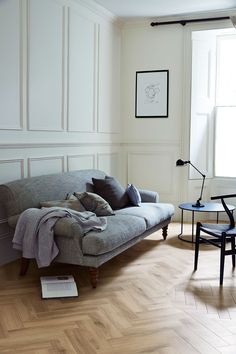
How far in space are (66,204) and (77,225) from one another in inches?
23.0

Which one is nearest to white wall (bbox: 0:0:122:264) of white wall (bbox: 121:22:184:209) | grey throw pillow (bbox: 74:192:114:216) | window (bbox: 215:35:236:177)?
white wall (bbox: 121:22:184:209)

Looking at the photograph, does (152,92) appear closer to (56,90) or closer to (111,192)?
(56,90)

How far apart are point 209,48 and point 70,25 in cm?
209

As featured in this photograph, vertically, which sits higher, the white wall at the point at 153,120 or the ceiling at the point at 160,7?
the ceiling at the point at 160,7

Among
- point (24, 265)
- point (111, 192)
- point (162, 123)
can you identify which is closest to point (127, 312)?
point (24, 265)

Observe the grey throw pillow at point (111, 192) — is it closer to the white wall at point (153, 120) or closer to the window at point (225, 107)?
the white wall at point (153, 120)

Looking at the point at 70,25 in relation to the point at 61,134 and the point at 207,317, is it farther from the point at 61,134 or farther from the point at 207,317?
the point at 207,317

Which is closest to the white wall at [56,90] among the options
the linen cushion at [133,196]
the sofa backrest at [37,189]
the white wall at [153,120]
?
the white wall at [153,120]

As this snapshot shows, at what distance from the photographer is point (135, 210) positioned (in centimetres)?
452

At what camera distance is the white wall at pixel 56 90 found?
13.6 ft

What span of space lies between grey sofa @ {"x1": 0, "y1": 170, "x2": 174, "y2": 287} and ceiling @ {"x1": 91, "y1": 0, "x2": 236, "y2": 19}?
2160 mm

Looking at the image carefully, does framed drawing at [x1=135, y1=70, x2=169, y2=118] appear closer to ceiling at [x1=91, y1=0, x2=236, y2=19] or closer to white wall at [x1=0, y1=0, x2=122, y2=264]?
white wall at [x1=0, y1=0, x2=122, y2=264]

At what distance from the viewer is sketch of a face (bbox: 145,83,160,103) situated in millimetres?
6273

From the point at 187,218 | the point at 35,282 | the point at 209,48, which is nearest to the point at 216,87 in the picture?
the point at 209,48
